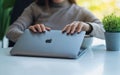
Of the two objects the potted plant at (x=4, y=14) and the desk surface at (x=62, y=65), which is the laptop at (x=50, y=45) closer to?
the desk surface at (x=62, y=65)

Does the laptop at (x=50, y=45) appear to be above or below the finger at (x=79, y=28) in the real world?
below

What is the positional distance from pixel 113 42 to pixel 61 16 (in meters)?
0.50

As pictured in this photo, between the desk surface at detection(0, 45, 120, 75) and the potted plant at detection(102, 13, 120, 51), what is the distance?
0.10 m

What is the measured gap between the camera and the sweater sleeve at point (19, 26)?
140 centimetres

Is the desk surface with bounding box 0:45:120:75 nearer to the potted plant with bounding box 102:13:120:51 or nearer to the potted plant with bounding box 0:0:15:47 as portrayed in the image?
the potted plant with bounding box 102:13:120:51

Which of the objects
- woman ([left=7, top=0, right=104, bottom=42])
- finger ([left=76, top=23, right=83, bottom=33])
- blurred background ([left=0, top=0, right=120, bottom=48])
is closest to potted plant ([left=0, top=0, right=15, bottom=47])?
blurred background ([left=0, top=0, right=120, bottom=48])

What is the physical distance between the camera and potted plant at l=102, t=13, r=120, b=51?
111cm

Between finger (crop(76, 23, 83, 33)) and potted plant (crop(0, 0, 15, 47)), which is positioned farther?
potted plant (crop(0, 0, 15, 47))

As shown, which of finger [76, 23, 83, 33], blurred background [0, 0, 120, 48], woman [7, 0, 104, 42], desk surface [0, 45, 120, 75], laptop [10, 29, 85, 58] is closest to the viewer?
desk surface [0, 45, 120, 75]

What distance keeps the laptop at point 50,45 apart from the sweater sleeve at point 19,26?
324mm

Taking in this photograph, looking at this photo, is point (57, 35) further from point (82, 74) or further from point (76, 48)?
point (82, 74)

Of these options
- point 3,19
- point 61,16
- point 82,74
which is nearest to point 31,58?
point 82,74

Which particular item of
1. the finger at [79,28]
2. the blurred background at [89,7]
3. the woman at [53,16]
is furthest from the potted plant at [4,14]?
the finger at [79,28]

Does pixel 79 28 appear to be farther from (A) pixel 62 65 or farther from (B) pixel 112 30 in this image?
(A) pixel 62 65
